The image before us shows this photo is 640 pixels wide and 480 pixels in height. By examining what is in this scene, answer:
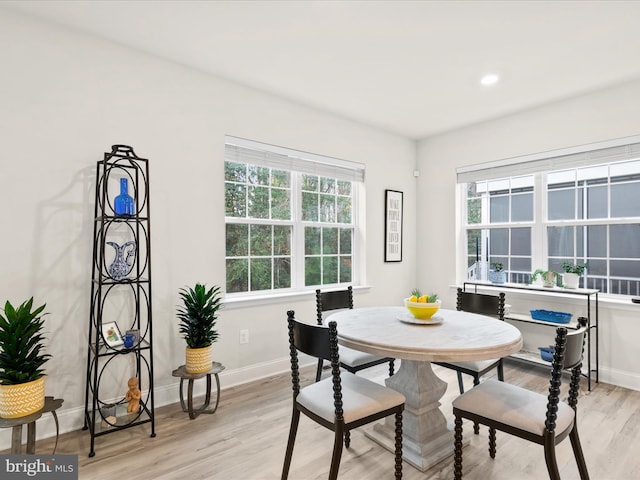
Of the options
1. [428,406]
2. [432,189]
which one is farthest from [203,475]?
[432,189]

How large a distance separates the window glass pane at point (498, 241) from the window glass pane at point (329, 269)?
6.00ft

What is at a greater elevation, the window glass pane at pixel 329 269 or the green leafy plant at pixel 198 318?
the window glass pane at pixel 329 269

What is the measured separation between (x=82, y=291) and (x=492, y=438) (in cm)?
271

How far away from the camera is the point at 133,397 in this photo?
2.45 m

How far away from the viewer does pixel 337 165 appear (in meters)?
4.07

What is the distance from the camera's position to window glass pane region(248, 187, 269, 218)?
3.51m

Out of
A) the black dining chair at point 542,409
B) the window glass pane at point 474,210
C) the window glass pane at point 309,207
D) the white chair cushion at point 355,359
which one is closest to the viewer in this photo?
the black dining chair at point 542,409

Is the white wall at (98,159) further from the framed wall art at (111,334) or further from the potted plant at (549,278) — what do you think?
the potted plant at (549,278)

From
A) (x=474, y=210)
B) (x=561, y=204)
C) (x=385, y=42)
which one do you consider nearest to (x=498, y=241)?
(x=474, y=210)

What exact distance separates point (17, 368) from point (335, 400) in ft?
5.45

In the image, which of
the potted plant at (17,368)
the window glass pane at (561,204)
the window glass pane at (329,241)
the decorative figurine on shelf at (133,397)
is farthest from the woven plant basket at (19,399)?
the window glass pane at (561,204)

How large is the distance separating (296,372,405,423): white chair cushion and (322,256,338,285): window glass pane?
2.05m

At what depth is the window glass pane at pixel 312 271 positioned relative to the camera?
388 centimetres

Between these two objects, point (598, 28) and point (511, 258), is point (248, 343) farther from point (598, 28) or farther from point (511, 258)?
point (598, 28)
